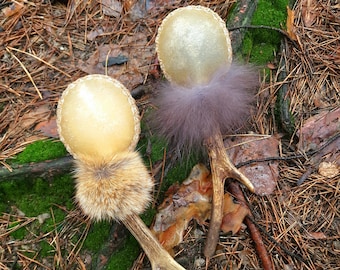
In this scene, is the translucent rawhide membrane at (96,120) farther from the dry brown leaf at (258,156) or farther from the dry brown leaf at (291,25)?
the dry brown leaf at (291,25)

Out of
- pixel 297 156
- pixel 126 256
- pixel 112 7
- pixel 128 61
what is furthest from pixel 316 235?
pixel 112 7

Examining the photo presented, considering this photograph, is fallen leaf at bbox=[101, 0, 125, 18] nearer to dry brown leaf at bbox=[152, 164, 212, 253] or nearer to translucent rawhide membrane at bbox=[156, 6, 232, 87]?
translucent rawhide membrane at bbox=[156, 6, 232, 87]

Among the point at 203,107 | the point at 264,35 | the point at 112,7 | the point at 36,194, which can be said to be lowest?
the point at 36,194

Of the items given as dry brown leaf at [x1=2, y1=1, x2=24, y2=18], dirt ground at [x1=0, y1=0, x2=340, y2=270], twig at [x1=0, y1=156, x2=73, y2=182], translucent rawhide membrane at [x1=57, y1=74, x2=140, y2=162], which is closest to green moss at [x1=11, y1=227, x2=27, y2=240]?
dirt ground at [x1=0, y1=0, x2=340, y2=270]

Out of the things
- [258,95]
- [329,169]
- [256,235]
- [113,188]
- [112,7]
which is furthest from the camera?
[112,7]

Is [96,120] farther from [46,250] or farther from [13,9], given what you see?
[13,9]

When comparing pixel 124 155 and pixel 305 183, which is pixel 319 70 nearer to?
pixel 305 183
